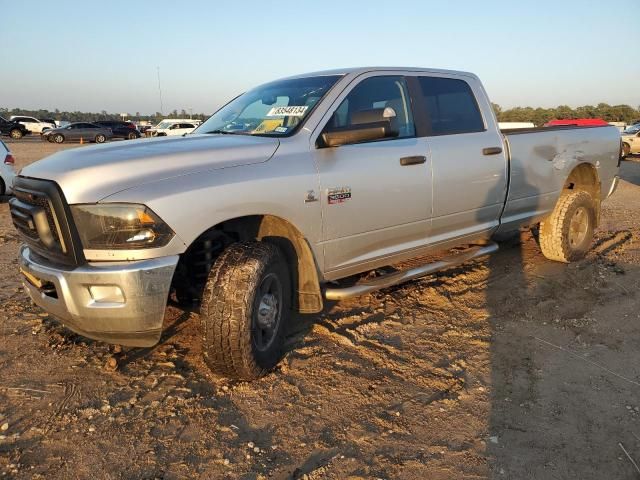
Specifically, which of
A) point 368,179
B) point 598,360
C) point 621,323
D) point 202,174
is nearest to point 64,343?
point 202,174

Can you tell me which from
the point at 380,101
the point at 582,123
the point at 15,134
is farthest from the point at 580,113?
the point at 380,101

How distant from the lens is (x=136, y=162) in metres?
2.71

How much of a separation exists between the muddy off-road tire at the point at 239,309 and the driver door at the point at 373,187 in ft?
1.69

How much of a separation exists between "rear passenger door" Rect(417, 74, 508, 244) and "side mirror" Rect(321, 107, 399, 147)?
0.79 meters

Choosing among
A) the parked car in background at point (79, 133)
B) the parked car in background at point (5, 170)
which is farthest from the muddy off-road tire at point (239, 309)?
the parked car in background at point (79, 133)

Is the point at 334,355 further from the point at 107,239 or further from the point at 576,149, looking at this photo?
the point at 576,149

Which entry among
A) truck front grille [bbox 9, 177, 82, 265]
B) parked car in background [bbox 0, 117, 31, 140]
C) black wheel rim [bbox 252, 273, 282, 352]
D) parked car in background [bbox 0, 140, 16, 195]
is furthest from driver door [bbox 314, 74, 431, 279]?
parked car in background [bbox 0, 117, 31, 140]

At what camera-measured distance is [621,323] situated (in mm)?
4008

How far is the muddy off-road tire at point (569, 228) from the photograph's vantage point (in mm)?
5391

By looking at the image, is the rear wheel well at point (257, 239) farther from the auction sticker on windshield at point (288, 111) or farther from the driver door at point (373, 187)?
the auction sticker on windshield at point (288, 111)

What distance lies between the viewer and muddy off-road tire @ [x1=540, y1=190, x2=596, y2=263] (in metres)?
5.39

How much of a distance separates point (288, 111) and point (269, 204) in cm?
92

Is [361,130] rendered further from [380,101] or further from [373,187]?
[380,101]

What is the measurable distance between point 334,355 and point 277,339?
457mm
